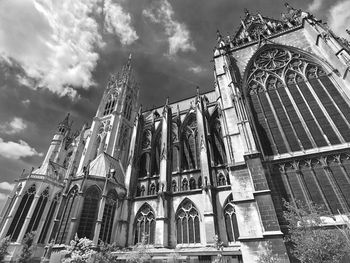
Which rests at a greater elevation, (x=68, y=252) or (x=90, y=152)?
(x=90, y=152)

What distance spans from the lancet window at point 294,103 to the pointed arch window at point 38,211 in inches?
1153

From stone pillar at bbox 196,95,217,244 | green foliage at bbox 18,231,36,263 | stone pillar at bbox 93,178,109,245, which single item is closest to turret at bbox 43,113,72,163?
green foliage at bbox 18,231,36,263

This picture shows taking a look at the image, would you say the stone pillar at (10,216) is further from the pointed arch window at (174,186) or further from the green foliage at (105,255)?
the pointed arch window at (174,186)

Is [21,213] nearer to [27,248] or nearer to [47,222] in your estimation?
[47,222]

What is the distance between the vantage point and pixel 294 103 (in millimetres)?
18172

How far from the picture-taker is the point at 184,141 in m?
25.8

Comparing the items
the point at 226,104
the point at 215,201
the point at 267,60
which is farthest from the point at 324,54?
the point at 215,201

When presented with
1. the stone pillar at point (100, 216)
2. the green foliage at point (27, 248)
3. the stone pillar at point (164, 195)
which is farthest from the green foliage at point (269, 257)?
the green foliage at point (27, 248)

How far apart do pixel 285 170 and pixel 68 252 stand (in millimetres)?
18683

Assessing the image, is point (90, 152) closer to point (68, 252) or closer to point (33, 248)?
point (33, 248)

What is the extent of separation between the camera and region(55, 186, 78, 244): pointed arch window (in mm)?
17555

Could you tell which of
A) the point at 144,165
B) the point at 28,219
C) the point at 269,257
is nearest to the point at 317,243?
the point at 269,257

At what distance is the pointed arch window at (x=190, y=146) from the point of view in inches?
931

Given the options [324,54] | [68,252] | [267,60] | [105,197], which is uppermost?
[267,60]
